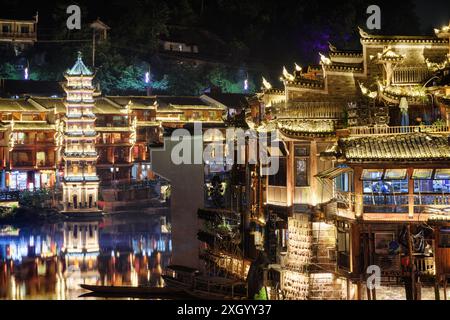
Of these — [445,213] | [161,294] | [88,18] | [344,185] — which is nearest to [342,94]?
[344,185]

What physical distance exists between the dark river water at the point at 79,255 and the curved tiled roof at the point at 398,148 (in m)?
12.3

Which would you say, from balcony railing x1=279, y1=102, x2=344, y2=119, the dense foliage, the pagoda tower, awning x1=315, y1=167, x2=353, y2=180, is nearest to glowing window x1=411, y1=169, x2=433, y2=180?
awning x1=315, y1=167, x2=353, y2=180

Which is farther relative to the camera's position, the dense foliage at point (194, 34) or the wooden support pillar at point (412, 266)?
the dense foliage at point (194, 34)

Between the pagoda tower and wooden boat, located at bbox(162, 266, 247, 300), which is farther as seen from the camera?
the pagoda tower

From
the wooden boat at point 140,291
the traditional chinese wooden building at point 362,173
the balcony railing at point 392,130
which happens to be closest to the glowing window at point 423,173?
the traditional chinese wooden building at point 362,173

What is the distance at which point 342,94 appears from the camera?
25.4m

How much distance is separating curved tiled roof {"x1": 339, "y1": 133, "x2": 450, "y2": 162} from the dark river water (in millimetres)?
12267

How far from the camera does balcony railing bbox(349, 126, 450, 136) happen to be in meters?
21.0

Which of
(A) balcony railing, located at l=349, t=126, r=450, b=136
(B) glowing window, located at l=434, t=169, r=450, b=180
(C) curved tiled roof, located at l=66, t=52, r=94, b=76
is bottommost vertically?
(B) glowing window, located at l=434, t=169, r=450, b=180

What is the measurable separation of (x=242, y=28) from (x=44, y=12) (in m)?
17.6

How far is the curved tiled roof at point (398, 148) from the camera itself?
20062 millimetres

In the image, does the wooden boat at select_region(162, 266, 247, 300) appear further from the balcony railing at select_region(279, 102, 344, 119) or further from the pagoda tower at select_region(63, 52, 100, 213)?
the pagoda tower at select_region(63, 52, 100, 213)

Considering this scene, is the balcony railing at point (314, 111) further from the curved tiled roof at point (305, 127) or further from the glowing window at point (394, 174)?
the glowing window at point (394, 174)

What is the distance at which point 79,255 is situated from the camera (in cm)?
3828
